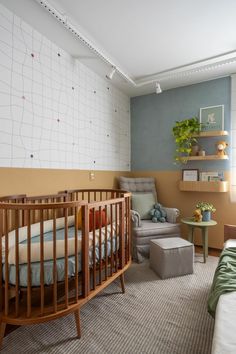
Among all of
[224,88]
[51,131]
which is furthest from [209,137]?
[51,131]

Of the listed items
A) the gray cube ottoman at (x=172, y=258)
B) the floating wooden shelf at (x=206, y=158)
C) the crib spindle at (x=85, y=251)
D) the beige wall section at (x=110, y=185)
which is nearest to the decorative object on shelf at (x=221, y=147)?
the floating wooden shelf at (x=206, y=158)

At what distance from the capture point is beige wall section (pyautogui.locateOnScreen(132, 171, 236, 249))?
334cm

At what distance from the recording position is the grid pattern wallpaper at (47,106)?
2.07 metres

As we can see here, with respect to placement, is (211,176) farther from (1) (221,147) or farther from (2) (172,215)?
(2) (172,215)

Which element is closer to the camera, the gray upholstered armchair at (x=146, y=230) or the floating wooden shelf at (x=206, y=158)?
the gray upholstered armchair at (x=146, y=230)

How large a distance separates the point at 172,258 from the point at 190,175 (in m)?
1.54

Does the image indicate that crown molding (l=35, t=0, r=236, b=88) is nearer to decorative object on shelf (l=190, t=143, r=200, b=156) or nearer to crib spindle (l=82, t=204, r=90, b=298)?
decorative object on shelf (l=190, t=143, r=200, b=156)

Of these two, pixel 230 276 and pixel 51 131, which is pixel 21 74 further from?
pixel 230 276

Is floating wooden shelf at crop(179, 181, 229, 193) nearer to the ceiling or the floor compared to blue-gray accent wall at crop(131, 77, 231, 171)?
nearer to the floor

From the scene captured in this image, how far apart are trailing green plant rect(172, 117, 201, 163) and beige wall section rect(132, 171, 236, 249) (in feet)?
1.41

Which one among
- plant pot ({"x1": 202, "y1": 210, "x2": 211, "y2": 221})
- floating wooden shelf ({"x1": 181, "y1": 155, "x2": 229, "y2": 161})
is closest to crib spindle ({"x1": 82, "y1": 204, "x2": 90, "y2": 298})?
plant pot ({"x1": 202, "y1": 210, "x2": 211, "y2": 221})

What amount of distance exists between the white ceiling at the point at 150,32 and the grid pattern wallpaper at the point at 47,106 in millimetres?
191

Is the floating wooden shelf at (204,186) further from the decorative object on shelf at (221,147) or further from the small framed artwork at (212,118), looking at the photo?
the small framed artwork at (212,118)

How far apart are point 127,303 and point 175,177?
2.28m
